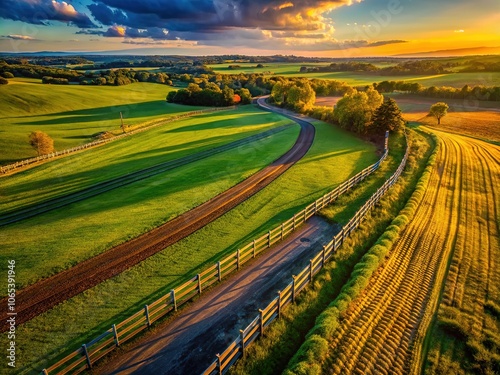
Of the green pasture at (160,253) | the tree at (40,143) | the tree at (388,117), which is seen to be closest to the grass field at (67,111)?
the tree at (40,143)

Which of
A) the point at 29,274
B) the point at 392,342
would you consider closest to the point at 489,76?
the point at 392,342

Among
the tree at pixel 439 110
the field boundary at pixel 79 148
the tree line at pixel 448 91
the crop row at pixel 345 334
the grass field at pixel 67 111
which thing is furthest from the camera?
the tree line at pixel 448 91

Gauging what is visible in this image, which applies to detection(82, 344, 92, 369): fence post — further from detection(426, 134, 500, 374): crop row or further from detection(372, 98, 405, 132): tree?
detection(372, 98, 405, 132): tree

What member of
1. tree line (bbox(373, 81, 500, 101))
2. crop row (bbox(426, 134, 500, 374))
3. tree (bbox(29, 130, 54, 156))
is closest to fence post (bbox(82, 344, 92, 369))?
crop row (bbox(426, 134, 500, 374))

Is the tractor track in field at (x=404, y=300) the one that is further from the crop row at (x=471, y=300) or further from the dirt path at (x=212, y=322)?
the dirt path at (x=212, y=322)

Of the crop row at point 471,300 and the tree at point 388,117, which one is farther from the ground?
the tree at point 388,117

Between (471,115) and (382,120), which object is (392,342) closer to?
(382,120)
